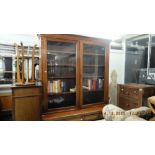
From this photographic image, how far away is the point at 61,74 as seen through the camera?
1585mm

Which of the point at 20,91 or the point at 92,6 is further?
the point at 20,91

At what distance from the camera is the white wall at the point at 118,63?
1.37m

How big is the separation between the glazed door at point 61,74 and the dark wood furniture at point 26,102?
24 cm

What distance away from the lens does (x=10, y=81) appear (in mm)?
1006

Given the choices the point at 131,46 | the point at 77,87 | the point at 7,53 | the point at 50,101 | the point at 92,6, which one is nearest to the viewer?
the point at 92,6

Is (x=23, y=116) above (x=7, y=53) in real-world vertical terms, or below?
below

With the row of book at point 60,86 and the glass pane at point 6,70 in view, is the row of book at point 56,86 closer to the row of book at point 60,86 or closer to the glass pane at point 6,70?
the row of book at point 60,86

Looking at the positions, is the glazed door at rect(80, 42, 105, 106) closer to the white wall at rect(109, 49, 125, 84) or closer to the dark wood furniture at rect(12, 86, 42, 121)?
the white wall at rect(109, 49, 125, 84)

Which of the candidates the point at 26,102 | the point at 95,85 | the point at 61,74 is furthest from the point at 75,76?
the point at 26,102

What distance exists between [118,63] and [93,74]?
38cm

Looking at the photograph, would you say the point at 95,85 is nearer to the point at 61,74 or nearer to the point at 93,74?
the point at 93,74
